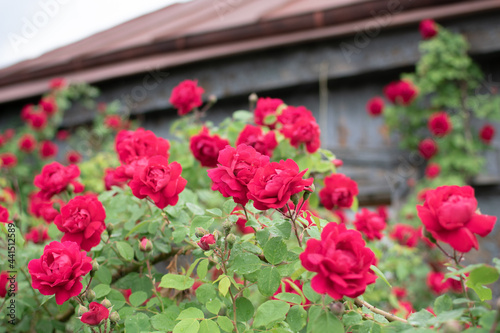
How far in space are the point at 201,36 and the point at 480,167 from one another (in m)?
2.47

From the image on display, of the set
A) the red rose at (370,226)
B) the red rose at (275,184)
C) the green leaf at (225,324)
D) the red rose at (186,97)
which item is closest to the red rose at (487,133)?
the red rose at (370,226)

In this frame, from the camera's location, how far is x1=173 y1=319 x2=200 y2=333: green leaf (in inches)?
29.5

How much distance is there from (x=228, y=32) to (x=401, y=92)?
58.7 inches

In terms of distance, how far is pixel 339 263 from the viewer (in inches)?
24.0

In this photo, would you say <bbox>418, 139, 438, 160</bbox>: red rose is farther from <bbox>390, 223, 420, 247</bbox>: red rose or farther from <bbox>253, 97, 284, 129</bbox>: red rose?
<bbox>253, 97, 284, 129</bbox>: red rose

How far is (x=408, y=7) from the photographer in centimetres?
304

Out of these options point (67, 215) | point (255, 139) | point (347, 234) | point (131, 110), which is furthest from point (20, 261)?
point (131, 110)

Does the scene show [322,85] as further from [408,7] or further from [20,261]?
[20,261]

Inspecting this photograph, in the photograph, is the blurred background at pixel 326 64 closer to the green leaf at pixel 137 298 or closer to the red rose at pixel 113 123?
the red rose at pixel 113 123

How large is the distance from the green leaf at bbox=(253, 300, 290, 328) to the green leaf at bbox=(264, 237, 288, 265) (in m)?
0.08

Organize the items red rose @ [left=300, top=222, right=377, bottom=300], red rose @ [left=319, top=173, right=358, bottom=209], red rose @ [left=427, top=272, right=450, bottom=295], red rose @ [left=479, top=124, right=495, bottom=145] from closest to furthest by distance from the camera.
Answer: red rose @ [left=300, top=222, right=377, bottom=300] < red rose @ [left=319, top=173, right=358, bottom=209] < red rose @ [left=427, top=272, right=450, bottom=295] < red rose @ [left=479, top=124, right=495, bottom=145]

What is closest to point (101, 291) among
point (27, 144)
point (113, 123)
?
point (113, 123)

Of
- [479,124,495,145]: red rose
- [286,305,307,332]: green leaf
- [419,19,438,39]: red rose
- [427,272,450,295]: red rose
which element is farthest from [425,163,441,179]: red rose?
[286,305,307,332]: green leaf

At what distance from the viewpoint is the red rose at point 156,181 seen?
0.87 meters
